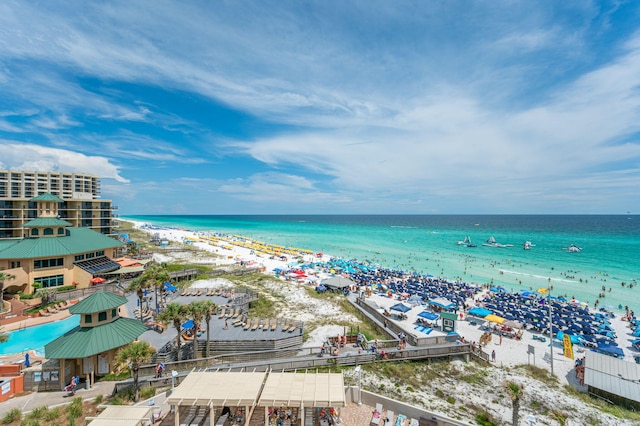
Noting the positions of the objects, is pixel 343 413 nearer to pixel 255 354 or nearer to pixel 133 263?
pixel 255 354

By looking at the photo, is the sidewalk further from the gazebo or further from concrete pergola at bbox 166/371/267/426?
concrete pergola at bbox 166/371/267/426

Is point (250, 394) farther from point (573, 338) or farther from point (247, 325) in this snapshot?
point (573, 338)

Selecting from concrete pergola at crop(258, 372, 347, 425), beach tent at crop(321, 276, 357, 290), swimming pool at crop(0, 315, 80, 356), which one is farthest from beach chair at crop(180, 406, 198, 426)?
beach tent at crop(321, 276, 357, 290)

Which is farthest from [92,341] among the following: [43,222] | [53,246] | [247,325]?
[43,222]

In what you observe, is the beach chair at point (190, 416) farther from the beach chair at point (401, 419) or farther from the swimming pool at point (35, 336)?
the swimming pool at point (35, 336)

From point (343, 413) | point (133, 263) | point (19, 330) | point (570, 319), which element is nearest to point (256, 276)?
point (133, 263)

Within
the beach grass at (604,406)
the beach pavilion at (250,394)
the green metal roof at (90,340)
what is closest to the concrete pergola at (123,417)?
the beach pavilion at (250,394)
